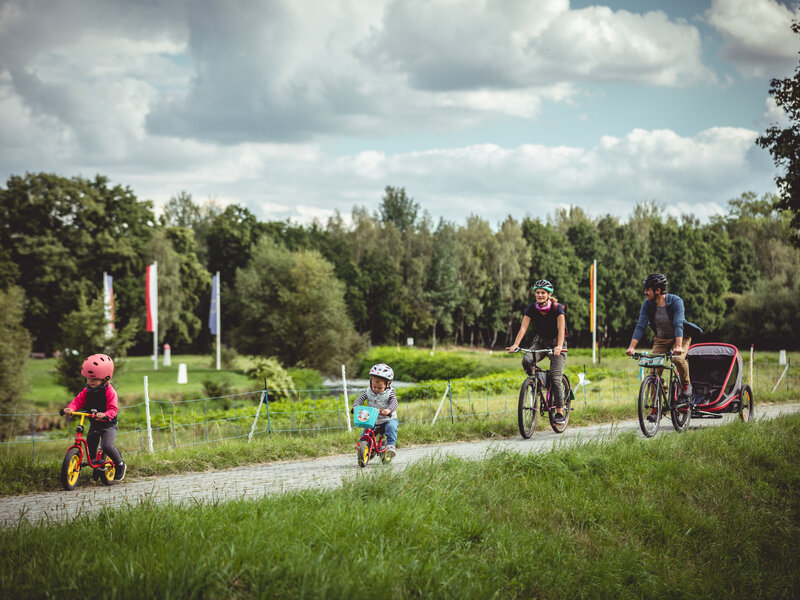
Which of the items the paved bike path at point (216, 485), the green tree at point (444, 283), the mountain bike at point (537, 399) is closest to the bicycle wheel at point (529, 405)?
the mountain bike at point (537, 399)

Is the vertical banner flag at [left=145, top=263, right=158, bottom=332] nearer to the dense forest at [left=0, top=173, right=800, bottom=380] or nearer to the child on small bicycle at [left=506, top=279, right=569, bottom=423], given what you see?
the dense forest at [left=0, top=173, right=800, bottom=380]

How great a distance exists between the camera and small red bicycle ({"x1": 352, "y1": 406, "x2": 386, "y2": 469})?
8328 mm

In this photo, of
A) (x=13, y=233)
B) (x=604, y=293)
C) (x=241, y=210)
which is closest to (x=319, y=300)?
(x=13, y=233)

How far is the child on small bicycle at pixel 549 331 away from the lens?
10766mm

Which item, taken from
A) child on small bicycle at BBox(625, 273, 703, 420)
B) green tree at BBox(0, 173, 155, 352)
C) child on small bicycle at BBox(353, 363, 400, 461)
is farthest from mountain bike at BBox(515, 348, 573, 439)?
green tree at BBox(0, 173, 155, 352)

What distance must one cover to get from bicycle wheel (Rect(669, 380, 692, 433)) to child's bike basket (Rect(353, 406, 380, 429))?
199 inches

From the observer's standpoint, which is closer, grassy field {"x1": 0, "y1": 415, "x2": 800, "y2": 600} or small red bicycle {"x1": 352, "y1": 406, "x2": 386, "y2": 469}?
grassy field {"x1": 0, "y1": 415, "x2": 800, "y2": 600}

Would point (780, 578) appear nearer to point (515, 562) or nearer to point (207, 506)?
point (515, 562)

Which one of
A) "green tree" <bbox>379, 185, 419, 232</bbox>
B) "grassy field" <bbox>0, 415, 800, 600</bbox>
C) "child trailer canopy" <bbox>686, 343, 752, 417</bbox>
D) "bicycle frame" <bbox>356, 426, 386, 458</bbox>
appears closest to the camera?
"grassy field" <bbox>0, 415, 800, 600</bbox>

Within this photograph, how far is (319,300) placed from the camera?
167 ft

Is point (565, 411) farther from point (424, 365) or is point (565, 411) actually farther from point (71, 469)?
point (424, 365)

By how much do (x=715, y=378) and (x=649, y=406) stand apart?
7.57 feet

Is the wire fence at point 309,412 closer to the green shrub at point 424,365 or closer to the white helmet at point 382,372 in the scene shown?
the white helmet at point 382,372

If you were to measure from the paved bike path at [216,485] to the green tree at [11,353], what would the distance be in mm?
22286
